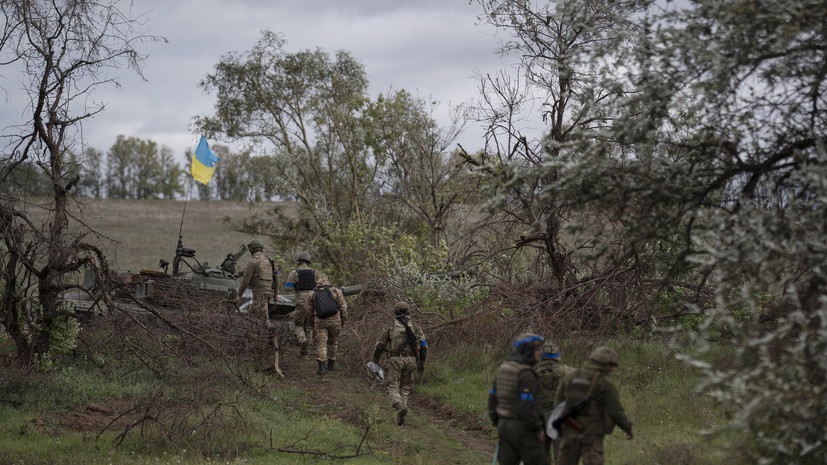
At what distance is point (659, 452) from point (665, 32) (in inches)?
186

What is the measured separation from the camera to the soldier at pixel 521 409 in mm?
7074

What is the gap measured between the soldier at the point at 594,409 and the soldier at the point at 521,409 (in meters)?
0.31

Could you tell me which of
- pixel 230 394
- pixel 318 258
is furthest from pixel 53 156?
pixel 318 258

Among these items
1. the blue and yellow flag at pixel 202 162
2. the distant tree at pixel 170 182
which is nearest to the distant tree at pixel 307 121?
the blue and yellow flag at pixel 202 162

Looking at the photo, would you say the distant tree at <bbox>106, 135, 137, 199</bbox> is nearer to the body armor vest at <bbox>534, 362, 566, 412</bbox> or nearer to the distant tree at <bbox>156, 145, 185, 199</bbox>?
the distant tree at <bbox>156, 145, 185, 199</bbox>

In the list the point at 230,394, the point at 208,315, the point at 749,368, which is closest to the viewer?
the point at 749,368

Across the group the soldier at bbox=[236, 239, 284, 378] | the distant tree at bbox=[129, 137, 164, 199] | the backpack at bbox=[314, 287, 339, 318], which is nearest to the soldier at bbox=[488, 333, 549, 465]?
the backpack at bbox=[314, 287, 339, 318]

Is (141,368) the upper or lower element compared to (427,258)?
lower

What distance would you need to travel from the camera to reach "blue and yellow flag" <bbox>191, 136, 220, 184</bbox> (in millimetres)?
18125

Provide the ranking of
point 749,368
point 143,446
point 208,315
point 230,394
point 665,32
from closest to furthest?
point 749,368 < point 665,32 < point 143,446 < point 230,394 < point 208,315

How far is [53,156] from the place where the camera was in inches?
504

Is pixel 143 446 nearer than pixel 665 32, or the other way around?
pixel 665 32

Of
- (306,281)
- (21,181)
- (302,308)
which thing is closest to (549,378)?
(306,281)

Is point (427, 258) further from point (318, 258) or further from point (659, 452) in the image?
point (659, 452)
